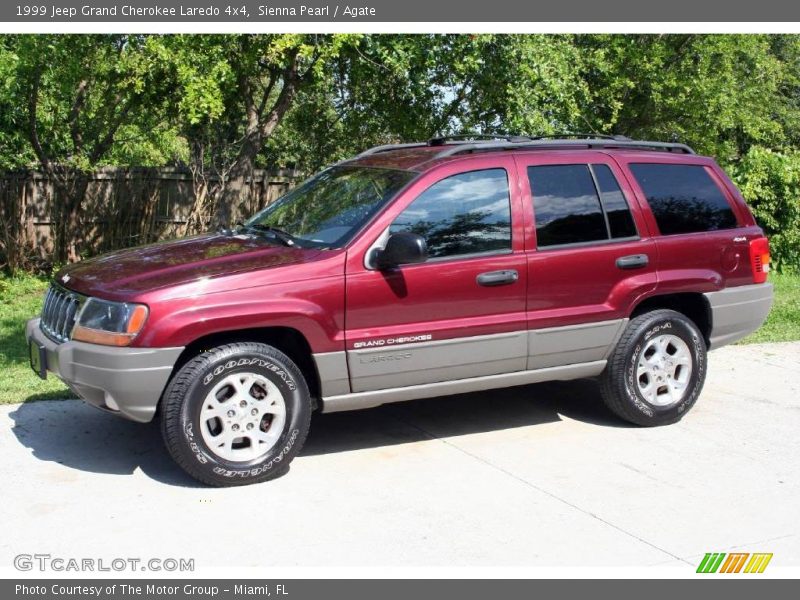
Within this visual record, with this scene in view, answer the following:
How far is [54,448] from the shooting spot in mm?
6188

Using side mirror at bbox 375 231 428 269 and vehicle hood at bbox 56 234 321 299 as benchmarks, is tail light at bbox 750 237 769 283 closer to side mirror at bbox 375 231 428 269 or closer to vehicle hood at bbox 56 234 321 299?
side mirror at bbox 375 231 428 269

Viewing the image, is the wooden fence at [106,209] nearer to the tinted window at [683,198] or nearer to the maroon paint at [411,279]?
the maroon paint at [411,279]

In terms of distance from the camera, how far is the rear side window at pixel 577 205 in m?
6.48

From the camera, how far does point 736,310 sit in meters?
7.14

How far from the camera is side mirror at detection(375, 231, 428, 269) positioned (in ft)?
18.7

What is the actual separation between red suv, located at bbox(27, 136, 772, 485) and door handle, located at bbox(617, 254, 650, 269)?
13 millimetres

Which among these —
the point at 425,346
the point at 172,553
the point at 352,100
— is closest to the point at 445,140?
the point at 425,346

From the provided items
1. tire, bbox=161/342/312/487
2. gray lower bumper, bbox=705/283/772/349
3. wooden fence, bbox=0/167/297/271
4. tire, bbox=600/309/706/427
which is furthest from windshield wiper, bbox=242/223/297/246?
wooden fence, bbox=0/167/297/271

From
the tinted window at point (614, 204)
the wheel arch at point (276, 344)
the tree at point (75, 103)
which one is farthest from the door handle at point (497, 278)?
the tree at point (75, 103)

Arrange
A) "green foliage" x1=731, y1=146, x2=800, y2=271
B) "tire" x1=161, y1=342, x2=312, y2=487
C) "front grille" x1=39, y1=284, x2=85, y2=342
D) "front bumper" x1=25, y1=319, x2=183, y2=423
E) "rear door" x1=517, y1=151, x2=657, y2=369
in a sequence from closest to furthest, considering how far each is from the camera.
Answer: "front bumper" x1=25, y1=319, x2=183, y2=423 → "tire" x1=161, y1=342, x2=312, y2=487 → "front grille" x1=39, y1=284, x2=85, y2=342 → "rear door" x1=517, y1=151, x2=657, y2=369 → "green foliage" x1=731, y1=146, x2=800, y2=271

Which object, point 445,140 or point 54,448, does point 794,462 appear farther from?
point 54,448

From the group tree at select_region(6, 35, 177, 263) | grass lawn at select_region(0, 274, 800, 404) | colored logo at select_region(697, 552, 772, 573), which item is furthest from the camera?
tree at select_region(6, 35, 177, 263)

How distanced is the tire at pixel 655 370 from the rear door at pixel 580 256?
0.15 metres

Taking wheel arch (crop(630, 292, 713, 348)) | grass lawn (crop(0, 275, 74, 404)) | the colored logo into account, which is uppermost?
wheel arch (crop(630, 292, 713, 348))
